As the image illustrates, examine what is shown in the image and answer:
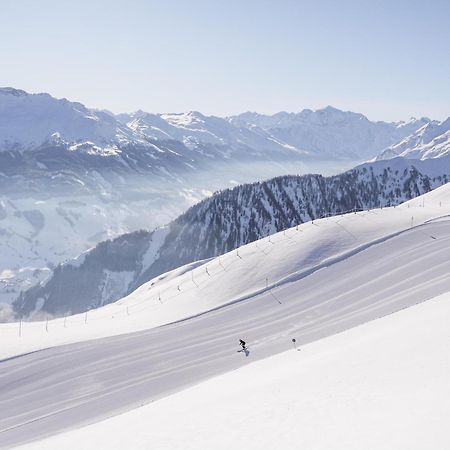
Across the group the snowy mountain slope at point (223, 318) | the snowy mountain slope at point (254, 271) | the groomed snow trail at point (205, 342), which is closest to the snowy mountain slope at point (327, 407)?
the groomed snow trail at point (205, 342)

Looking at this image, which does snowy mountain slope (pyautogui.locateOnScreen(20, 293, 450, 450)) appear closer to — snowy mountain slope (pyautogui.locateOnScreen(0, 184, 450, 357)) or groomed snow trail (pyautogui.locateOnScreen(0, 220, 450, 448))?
groomed snow trail (pyautogui.locateOnScreen(0, 220, 450, 448))

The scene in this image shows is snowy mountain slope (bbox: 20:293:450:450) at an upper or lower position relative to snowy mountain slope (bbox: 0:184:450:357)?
lower

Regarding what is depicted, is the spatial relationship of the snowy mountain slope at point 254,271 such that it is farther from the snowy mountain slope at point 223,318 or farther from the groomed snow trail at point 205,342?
the groomed snow trail at point 205,342

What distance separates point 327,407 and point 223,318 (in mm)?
38341

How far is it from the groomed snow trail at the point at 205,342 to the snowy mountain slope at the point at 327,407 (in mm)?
14312

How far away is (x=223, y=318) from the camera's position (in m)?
58.6

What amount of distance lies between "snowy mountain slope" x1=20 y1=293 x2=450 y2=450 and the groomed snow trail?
563 inches

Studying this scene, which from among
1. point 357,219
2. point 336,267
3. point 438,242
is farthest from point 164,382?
point 357,219

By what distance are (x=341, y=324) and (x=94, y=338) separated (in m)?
27.9

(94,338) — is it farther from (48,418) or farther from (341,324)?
(341,324)

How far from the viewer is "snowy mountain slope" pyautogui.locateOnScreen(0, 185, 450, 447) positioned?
146 feet

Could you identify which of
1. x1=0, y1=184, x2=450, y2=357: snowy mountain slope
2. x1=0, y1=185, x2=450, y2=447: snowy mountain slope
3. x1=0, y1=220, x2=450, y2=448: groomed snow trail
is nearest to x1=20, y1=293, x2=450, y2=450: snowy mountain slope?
x1=0, y1=220, x2=450, y2=448: groomed snow trail

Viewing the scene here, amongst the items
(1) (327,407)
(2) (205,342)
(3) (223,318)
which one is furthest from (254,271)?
(1) (327,407)

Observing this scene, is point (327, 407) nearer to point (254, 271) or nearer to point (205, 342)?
point (205, 342)
